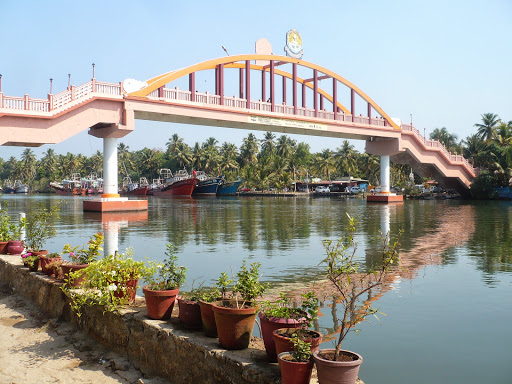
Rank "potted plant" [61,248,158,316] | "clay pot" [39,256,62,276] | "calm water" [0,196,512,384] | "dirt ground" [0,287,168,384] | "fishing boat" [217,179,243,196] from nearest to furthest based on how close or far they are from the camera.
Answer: "dirt ground" [0,287,168,384] → "calm water" [0,196,512,384] → "potted plant" [61,248,158,316] → "clay pot" [39,256,62,276] → "fishing boat" [217,179,243,196]

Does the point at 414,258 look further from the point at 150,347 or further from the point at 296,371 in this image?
the point at 296,371

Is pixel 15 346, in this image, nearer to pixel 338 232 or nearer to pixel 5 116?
pixel 338 232

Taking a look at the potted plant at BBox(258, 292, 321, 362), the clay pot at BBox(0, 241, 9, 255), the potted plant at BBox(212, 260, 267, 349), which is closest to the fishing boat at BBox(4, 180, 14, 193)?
the clay pot at BBox(0, 241, 9, 255)

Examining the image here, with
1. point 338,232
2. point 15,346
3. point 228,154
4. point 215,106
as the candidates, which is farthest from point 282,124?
point 228,154

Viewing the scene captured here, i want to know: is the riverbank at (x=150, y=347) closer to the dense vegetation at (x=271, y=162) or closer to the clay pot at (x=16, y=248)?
the clay pot at (x=16, y=248)

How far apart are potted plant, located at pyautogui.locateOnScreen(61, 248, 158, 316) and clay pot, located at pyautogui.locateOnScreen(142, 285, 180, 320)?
506 millimetres

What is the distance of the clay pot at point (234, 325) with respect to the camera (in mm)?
3684

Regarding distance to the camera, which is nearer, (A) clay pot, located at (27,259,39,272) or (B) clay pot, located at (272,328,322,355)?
(B) clay pot, located at (272,328,322,355)

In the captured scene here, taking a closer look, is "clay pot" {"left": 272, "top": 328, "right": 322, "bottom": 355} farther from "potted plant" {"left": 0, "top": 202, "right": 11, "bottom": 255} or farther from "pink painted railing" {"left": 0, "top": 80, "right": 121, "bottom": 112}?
"pink painted railing" {"left": 0, "top": 80, "right": 121, "bottom": 112}

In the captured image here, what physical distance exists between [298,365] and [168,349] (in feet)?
5.16

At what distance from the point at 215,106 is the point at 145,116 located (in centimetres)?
426

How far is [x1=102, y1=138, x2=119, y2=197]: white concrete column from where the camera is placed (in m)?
25.8

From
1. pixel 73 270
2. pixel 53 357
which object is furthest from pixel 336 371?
pixel 73 270

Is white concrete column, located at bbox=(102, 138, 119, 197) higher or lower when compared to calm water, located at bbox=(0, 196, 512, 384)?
higher
